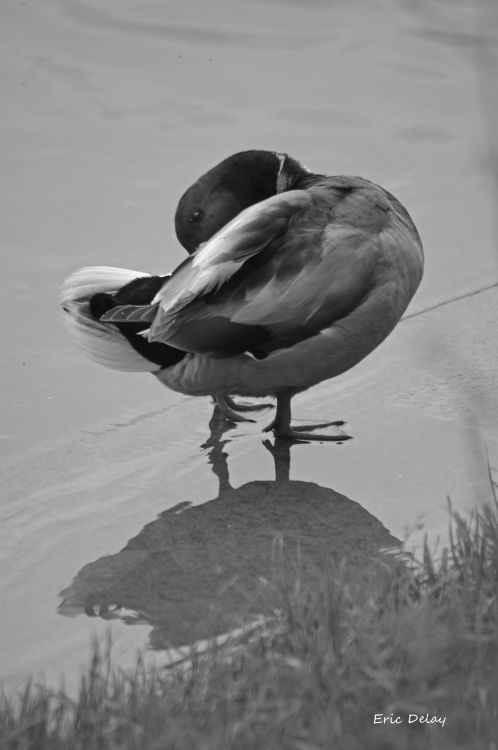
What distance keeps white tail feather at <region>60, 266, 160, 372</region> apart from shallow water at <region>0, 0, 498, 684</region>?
12.9 inches

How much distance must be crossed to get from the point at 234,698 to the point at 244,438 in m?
2.12

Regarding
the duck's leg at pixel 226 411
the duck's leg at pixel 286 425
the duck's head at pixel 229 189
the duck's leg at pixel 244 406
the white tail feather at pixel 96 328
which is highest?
the duck's head at pixel 229 189

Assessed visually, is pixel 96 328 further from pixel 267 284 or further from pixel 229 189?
pixel 229 189

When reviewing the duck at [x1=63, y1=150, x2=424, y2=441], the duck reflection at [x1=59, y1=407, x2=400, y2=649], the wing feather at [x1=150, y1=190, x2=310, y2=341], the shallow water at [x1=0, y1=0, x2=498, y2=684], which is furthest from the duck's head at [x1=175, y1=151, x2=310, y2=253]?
the duck reflection at [x1=59, y1=407, x2=400, y2=649]

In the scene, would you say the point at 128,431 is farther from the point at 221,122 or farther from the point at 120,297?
the point at 221,122

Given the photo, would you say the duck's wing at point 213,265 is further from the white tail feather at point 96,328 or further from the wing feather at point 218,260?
the white tail feather at point 96,328

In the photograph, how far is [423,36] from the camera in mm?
9234

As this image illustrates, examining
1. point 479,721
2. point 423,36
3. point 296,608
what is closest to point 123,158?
point 423,36

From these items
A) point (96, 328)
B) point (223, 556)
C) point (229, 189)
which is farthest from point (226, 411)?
point (223, 556)

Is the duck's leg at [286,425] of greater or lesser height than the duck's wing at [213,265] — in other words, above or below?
below

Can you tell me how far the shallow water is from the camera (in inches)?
145

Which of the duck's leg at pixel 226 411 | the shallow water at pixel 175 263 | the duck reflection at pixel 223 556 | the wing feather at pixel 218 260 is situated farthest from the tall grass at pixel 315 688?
the duck's leg at pixel 226 411

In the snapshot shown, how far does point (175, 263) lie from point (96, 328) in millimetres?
2034

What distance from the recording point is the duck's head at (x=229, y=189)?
489 cm
